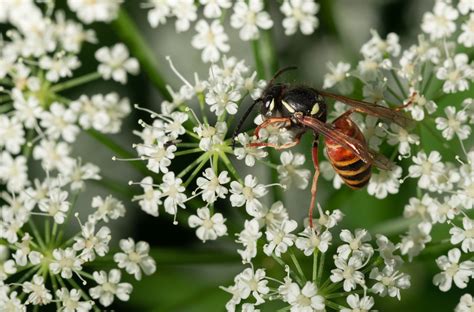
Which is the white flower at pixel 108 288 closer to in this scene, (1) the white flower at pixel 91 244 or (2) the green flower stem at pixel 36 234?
(1) the white flower at pixel 91 244

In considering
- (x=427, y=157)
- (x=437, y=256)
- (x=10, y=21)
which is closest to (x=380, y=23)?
(x=427, y=157)

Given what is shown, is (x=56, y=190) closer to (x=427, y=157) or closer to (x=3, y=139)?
(x=3, y=139)

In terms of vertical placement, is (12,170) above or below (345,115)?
above

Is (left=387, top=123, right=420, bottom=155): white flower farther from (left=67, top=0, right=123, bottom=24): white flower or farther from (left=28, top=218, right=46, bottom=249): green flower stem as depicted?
(left=28, top=218, right=46, bottom=249): green flower stem

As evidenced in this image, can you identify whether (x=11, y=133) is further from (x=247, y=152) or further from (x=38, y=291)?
(x=247, y=152)

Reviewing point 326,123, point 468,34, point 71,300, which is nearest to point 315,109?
point 326,123

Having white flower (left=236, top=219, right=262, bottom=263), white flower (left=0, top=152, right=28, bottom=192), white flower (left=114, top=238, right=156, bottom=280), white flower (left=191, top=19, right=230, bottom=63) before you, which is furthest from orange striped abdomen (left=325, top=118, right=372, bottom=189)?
white flower (left=0, top=152, right=28, bottom=192)

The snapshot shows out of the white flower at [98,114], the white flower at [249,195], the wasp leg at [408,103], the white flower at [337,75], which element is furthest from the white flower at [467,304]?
the white flower at [98,114]
